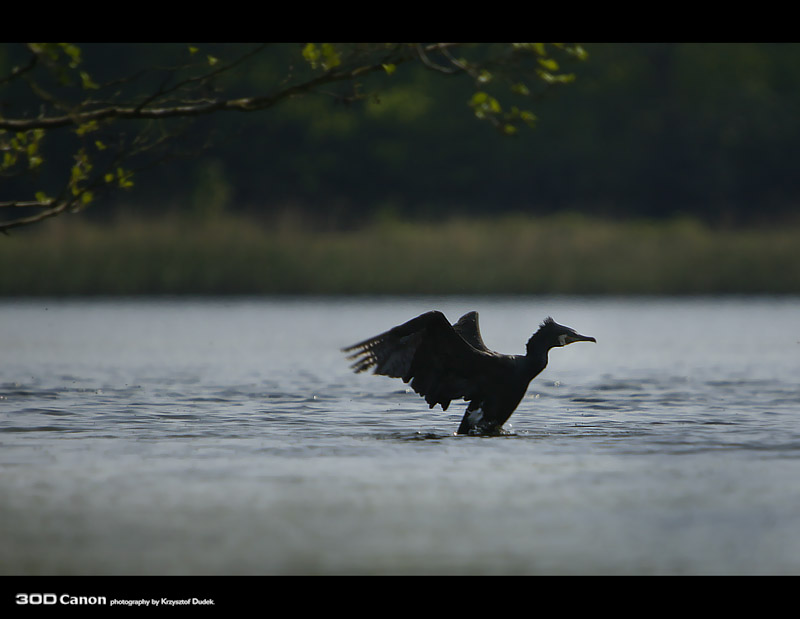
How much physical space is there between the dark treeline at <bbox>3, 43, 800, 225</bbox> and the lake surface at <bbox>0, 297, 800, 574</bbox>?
25302 mm

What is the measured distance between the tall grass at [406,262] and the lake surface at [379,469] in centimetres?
709

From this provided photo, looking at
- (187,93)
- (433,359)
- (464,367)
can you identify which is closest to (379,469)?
(433,359)

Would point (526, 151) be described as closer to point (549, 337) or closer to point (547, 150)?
point (547, 150)

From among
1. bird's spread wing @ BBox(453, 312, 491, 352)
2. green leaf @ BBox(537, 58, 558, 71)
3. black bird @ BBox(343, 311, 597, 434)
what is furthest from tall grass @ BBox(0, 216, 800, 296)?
green leaf @ BBox(537, 58, 558, 71)

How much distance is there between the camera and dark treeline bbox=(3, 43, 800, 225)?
39.8m

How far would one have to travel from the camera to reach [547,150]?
135ft

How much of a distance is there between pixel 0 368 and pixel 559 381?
5.65 metres

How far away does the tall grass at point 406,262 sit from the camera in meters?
22.4

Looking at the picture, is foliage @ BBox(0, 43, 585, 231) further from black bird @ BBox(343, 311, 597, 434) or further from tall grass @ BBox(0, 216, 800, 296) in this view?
tall grass @ BBox(0, 216, 800, 296)

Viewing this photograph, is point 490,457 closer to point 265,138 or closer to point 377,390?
point 377,390

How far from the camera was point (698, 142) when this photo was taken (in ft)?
132

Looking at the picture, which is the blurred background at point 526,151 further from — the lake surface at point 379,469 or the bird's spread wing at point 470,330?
the bird's spread wing at point 470,330
